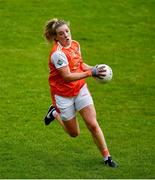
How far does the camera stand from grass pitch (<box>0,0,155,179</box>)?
424 inches

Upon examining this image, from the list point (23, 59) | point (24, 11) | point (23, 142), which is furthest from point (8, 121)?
point (24, 11)

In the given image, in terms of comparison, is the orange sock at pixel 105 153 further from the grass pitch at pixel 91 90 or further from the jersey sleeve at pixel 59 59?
the jersey sleeve at pixel 59 59

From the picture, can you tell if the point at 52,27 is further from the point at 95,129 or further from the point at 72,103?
the point at 95,129

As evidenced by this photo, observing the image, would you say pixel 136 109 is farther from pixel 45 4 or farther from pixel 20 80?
pixel 45 4

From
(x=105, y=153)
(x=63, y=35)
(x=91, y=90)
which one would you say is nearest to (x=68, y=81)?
(x=63, y=35)

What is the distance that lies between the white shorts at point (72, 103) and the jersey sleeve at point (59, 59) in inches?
22.4

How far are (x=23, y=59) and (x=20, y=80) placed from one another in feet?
4.92

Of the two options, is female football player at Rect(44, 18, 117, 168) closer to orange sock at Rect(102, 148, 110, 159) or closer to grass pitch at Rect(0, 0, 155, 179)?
orange sock at Rect(102, 148, 110, 159)

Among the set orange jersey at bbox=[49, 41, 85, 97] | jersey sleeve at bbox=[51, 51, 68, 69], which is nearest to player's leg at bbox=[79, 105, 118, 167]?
orange jersey at bbox=[49, 41, 85, 97]

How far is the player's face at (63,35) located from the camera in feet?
34.2

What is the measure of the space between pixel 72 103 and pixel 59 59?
0.76 meters

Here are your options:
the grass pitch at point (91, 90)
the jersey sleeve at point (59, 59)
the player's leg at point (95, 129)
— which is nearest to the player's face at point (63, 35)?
the jersey sleeve at point (59, 59)

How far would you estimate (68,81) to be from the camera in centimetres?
1033

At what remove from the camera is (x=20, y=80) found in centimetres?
1591
